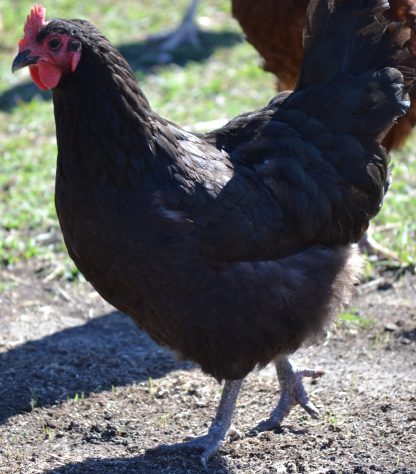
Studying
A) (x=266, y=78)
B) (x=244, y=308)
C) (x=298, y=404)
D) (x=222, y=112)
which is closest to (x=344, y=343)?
(x=298, y=404)

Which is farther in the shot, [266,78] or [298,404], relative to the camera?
[266,78]

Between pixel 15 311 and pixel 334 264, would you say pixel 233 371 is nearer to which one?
pixel 334 264

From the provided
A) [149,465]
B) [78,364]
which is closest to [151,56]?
[78,364]

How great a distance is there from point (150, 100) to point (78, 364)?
180 inches

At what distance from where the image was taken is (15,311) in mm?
6129

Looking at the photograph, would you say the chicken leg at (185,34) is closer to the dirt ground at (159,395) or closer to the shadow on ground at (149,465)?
the dirt ground at (159,395)

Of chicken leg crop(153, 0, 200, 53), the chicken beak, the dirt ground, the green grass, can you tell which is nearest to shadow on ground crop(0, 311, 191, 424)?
the dirt ground

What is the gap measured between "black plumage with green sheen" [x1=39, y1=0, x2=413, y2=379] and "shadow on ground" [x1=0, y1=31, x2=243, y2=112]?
566 centimetres

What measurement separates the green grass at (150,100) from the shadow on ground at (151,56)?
0.12 ft

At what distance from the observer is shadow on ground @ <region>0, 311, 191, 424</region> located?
5.11 m

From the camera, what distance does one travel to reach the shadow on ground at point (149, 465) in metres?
4.34

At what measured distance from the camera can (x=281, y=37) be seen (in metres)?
6.07

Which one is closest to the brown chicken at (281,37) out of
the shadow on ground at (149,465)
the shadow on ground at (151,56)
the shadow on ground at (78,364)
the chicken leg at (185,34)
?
the shadow on ground at (78,364)

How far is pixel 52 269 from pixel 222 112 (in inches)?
126
